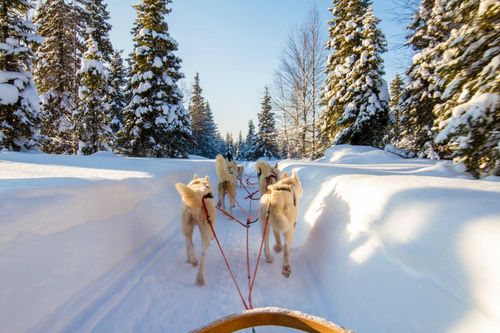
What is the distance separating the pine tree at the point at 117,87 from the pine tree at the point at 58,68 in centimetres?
362

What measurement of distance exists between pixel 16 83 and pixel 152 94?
24.3 ft

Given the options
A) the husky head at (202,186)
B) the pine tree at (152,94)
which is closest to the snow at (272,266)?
the husky head at (202,186)

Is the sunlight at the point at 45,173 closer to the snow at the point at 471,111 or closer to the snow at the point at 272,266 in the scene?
the snow at the point at 272,266

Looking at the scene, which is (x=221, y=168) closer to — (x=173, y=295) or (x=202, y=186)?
(x=202, y=186)

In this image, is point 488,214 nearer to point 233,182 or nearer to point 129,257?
point 129,257

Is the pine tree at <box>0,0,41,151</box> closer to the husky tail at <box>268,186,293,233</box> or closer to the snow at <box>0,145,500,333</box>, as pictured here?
the snow at <box>0,145,500,333</box>

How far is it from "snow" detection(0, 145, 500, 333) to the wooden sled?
83cm

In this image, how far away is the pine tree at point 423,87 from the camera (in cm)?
1316

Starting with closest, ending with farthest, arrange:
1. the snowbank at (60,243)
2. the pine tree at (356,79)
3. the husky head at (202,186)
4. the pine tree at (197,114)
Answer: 1. the snowbank at (60,243)
2. the husky head at (202,186)
3. the pine tree at (356,79)
4. the pine tree at (197,114)

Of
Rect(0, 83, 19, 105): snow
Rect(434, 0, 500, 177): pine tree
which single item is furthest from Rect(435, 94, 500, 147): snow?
Rect(0, 83, 19, 105): snow

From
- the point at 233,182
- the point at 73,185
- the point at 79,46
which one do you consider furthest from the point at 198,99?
the point at 73,185

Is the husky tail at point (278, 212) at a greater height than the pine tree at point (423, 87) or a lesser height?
lesser

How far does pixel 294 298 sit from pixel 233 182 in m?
4.49

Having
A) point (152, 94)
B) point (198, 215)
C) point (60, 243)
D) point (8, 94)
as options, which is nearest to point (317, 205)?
point (198, 215)
